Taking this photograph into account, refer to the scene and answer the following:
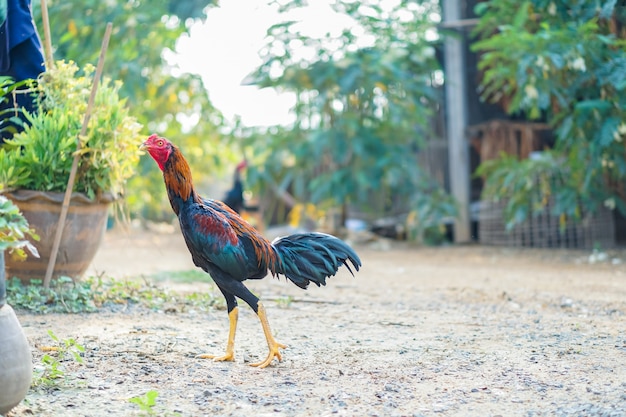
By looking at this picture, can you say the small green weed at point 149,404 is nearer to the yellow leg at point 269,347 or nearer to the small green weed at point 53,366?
the small green weed at point 53,366

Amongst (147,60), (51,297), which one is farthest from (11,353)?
(147,60)

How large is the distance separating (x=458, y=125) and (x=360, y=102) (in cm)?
169

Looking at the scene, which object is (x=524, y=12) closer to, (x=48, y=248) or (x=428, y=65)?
(x=428, y=65)

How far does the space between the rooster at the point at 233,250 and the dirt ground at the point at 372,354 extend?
38 centimetres

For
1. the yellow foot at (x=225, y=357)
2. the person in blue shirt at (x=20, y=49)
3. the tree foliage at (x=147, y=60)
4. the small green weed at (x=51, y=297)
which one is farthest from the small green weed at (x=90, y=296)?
the tree foliage at (x=147, y=60)

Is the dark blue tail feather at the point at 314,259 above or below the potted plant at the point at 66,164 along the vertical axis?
below

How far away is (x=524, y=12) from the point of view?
30.3 feet

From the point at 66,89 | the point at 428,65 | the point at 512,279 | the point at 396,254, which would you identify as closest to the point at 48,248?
the point at 66,89

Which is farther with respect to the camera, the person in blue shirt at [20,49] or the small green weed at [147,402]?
the person in blue shirt at [20,49]

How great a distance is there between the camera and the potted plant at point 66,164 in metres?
5.80

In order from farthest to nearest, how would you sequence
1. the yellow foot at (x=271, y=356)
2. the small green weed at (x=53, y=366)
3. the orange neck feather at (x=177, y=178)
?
the orange neck feather at (x=177, y=178) < the yellow foot at (x=271, y=356) < the small green weed at (x=53, y=366)

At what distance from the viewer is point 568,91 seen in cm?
901

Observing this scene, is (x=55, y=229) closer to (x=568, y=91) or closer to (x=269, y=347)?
(x=269, y=347)

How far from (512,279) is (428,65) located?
5.40m
